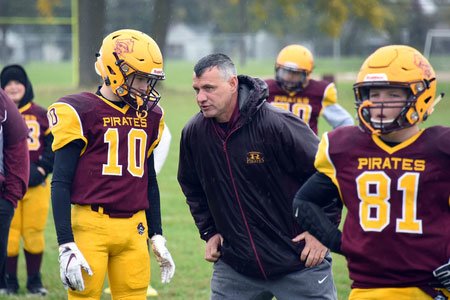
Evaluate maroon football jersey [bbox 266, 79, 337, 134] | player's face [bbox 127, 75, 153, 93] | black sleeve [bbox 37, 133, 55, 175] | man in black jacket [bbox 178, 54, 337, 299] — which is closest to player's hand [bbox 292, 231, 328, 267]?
man in black jacket [bbox 178, 54, 337, 299]

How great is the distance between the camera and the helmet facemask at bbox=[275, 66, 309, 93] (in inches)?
361

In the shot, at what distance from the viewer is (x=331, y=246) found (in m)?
4.13

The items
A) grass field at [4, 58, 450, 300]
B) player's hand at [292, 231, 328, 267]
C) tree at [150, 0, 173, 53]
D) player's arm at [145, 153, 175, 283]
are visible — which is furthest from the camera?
tree at [150, 0, 173, 53]

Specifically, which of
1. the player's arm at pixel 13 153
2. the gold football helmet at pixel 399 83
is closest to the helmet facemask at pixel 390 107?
the gold football helmet at pixel 399 83

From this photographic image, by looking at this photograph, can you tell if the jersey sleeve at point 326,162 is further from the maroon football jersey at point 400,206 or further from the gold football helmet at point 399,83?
the gold football helmet at point 399,83

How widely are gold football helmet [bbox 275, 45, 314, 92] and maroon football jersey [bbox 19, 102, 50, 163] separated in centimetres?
259

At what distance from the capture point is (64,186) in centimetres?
498

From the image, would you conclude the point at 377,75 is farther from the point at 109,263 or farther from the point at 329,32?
the point at 329,32

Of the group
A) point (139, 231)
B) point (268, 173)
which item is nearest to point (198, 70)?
point (268, 173)

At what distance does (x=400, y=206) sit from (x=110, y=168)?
6.21 ft

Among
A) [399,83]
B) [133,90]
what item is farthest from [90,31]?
[399,83]

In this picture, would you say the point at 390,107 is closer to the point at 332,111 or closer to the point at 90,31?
the point at 332,111

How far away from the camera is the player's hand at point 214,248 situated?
4.98 meters

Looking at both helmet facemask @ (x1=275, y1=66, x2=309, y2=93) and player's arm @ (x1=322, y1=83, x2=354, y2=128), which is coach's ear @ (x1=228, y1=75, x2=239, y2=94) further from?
player's arm @ (x1=322, y1=83, x2=354, y2=128)
